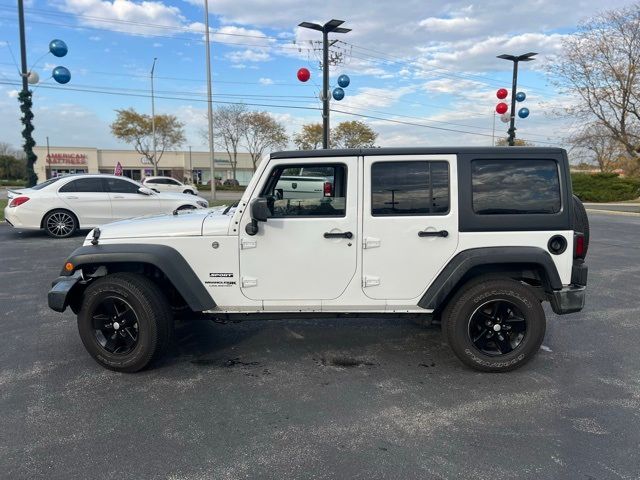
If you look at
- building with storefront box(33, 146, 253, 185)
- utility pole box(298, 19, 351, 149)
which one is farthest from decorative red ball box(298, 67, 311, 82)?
building with storefront box(33, 146, 253, 185)

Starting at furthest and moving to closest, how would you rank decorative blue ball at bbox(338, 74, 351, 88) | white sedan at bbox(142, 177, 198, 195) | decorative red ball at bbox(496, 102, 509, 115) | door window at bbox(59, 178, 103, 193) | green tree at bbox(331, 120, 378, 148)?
green tree at bbox(331, 120, 378, 148) < white sedan at bbox(142, 177, 198, 195) < decorative red ball at bbox(496, 102, 509, 115) < decorative blue ball at bbox(338, 74, 351, 88) < door window at bbox(59, 178, 103, 193)

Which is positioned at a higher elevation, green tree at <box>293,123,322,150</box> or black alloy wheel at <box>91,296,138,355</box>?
green tree at <box>293,123,322,150</box>

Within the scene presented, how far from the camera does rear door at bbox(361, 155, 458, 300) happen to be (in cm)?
387

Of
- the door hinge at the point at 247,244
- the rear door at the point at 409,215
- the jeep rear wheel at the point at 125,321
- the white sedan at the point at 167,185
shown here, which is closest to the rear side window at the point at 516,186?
the rear door at the point at 409,215

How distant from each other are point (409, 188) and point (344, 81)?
17.0 metres

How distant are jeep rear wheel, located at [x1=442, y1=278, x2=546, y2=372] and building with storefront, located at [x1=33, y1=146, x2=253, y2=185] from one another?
234 ft

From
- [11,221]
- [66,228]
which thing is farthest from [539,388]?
[11,221]

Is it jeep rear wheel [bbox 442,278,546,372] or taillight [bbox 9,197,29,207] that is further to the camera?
taillight [bbox 9,197,29,207]

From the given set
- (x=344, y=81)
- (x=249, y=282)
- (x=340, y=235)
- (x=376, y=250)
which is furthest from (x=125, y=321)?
(x=344, y=81)

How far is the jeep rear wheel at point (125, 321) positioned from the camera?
12.6 ft

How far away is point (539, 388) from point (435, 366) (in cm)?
84

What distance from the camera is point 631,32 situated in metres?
22.1

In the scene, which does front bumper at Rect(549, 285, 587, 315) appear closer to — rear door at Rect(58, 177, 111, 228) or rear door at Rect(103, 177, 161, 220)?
rear door at Rect(103, 177, 161, 220)

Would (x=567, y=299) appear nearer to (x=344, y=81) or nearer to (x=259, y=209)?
(x=259, y=209)
